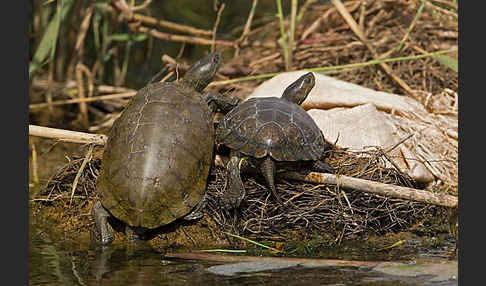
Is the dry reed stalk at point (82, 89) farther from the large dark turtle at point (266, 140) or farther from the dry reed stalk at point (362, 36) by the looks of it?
the large dark turtle at point (266, 140)

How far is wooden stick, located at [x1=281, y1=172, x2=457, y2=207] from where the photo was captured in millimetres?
3492

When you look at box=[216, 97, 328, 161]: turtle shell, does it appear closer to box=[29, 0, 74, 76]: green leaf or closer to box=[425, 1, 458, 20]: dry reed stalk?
box=[29, 0, 74, 76]: green leaf

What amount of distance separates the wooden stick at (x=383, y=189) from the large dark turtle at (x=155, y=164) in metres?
0.69

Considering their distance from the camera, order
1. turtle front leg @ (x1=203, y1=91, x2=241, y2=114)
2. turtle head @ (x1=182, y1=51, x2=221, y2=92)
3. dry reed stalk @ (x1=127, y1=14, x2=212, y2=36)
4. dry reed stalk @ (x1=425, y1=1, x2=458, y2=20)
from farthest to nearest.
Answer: dry reed stalk @ (x1=127, y1=14, x2=212, y2=36)
dry reed stalk @ (x1=425, y1=1, x2=458, y2=20)
turtle head @ (x1=182, y1=51, x2=221, y2=92)
turtle front leg @ (x1=203, y1=91, x2=241, y2=114)

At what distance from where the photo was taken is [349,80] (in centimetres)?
597

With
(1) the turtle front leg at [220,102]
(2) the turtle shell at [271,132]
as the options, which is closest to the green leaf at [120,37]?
(1) the turtle front leg at [220,102]

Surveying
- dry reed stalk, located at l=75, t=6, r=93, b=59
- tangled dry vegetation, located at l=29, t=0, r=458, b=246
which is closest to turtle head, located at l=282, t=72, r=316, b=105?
tangled dry vegetation, located at l=29, t=0, r=458, b=246

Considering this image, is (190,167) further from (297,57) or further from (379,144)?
(297,57)

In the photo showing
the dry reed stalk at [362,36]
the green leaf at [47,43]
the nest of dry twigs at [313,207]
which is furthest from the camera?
the dry reed stalk at [362,36]

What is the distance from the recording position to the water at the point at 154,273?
2926 millimetres

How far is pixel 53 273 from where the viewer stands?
122 inches

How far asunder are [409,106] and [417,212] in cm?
123

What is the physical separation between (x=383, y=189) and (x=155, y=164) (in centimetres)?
131

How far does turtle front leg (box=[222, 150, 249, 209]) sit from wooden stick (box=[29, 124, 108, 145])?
884mm
